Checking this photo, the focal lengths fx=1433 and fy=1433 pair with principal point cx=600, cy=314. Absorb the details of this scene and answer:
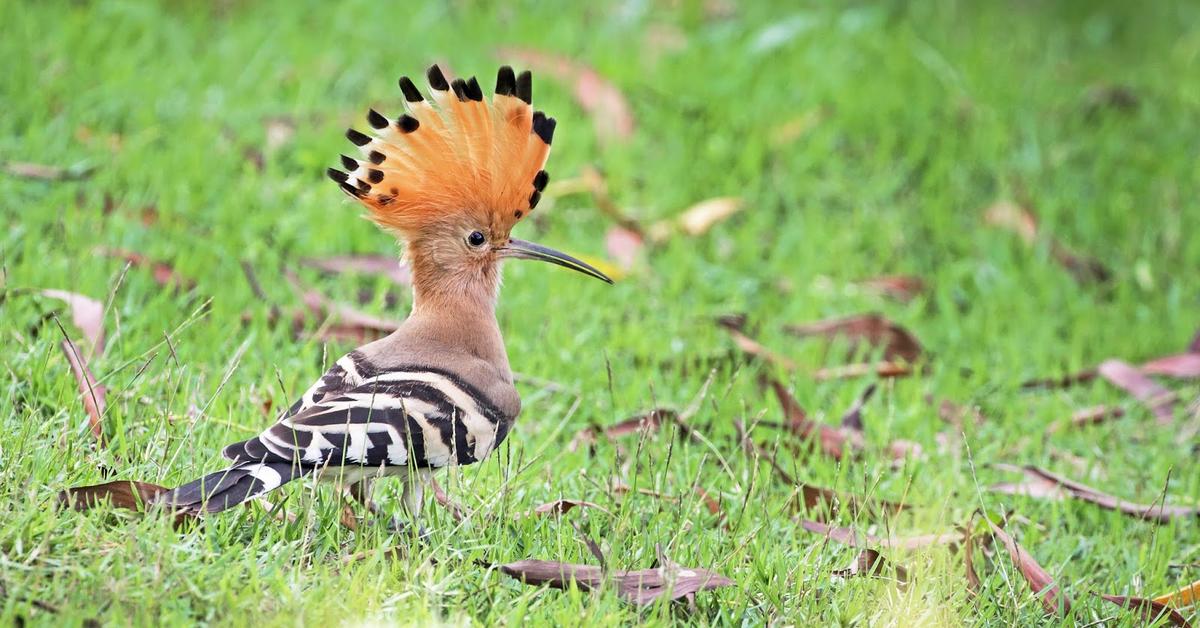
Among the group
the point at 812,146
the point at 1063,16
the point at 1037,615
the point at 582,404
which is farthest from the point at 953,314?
the point at 1063,16

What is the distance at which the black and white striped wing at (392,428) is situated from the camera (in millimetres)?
3066

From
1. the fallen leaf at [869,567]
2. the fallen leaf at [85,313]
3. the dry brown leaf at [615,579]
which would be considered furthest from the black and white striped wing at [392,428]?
the fallen leaf at [85,313]

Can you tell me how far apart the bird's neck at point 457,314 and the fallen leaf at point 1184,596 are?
5.65 feet

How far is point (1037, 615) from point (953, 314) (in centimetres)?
247

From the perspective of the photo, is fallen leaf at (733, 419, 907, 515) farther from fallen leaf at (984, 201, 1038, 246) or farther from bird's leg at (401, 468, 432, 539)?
fallen leaf at (984, 201, 1038, 246)

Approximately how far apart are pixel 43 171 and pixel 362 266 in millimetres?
1190

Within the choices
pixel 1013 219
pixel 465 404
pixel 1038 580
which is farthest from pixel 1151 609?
pixel 1013 219

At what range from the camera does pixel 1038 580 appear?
11.4 ft

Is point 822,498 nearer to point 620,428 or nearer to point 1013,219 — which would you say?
point 620,428

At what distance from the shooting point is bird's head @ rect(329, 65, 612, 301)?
355 cm

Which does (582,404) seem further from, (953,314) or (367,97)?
(367,97)

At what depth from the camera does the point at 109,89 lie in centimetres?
595

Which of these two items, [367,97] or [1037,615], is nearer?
[1037,615]

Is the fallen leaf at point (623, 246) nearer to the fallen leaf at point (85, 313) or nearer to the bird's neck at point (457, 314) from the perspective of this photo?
the bird's neck at point (457, 314)
